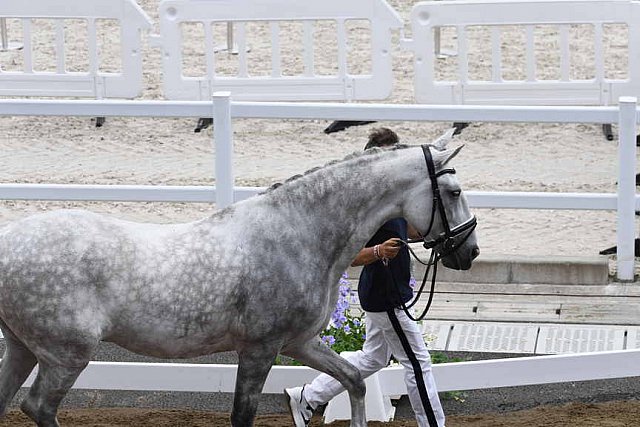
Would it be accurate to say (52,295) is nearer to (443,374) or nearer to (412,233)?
(412,233)

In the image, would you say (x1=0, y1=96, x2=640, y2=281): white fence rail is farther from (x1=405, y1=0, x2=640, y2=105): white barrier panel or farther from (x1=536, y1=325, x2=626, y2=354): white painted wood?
(x1=405, y1=0, x2=640, y2=105): white barrier panel

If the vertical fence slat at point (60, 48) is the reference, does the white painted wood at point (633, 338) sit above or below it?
below

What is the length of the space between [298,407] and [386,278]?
2.91ft

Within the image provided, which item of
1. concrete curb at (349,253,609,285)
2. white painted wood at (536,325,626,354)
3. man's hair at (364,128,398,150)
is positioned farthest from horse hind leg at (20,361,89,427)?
concrete curb at (349,253,609,285)

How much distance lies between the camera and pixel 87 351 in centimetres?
662

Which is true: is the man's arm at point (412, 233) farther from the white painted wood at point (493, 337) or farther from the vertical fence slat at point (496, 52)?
the vertical fence slat at point (496, 52)

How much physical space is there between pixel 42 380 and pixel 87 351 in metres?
0.27

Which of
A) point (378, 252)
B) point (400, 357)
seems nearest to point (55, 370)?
point (378, 252)

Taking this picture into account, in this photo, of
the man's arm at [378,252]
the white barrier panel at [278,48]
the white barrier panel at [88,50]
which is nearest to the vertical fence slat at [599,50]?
the white barrier panel at [278,48]

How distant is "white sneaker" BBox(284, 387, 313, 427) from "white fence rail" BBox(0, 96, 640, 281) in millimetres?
2964

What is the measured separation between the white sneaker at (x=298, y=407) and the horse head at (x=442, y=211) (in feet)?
4.17

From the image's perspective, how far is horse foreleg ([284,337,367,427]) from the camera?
7141 mm

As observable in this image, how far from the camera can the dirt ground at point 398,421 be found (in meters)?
7.90

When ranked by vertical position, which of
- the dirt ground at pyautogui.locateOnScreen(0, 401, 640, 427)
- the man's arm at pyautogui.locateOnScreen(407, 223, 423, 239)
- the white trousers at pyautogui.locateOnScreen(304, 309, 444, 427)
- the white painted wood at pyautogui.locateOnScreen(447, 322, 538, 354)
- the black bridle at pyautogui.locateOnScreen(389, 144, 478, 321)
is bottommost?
the dirt ground at pyautogui.locateOnScreen(0, 401, 640, 427)
